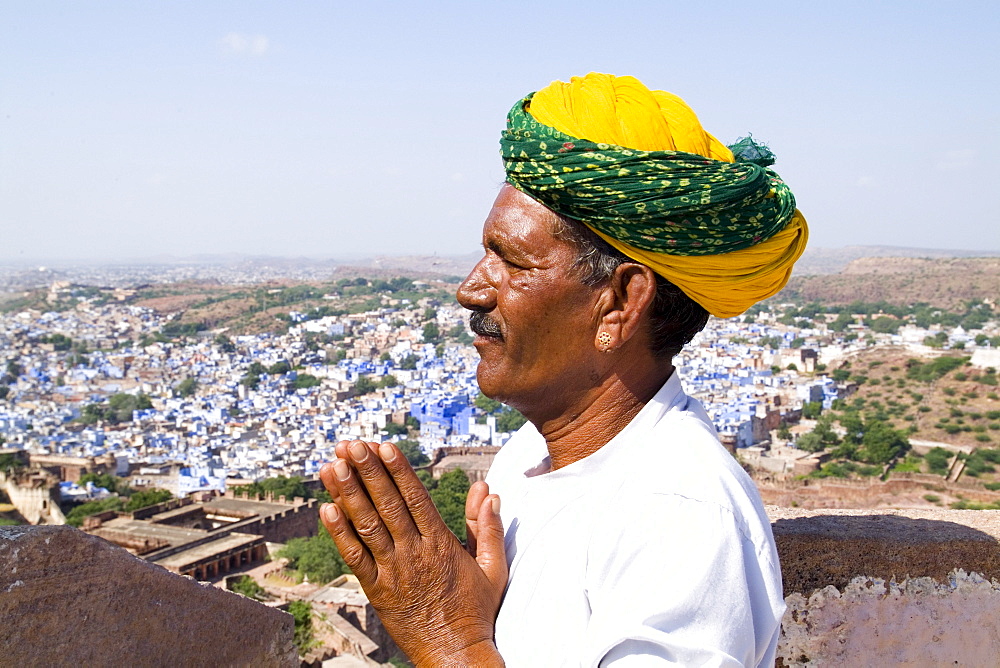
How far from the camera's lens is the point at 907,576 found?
5.34 ft

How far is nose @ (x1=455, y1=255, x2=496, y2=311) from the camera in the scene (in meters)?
0.93

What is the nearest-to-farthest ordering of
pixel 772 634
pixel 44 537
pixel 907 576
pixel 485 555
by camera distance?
pixel 772 634 → pixel 485 555 → pixel 44 537 → pixel 907 576

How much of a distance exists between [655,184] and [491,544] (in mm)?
402

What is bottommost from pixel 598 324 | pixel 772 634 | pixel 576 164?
pixel 772 634

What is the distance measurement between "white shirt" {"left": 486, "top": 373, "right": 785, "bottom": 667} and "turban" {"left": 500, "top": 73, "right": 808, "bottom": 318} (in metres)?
0.15

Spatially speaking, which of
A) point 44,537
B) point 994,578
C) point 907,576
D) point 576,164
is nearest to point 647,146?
point 576,164

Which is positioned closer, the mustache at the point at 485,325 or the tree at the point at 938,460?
the mustache at the point at 485,325

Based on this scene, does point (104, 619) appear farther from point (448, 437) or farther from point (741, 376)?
point (741, 376)

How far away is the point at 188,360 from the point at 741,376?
2733 centimetres

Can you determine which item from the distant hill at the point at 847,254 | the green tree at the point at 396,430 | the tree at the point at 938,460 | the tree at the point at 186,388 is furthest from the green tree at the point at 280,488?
the distant hill at the point at 847,254

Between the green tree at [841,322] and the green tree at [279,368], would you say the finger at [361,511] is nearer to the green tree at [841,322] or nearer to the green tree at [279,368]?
the green tree at [279,368]

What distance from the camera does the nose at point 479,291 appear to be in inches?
36.5

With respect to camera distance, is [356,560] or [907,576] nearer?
[356,560]

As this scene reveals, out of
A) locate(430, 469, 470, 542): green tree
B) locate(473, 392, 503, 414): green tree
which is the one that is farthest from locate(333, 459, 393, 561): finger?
locate(473, 392, 503, 414): green tree
